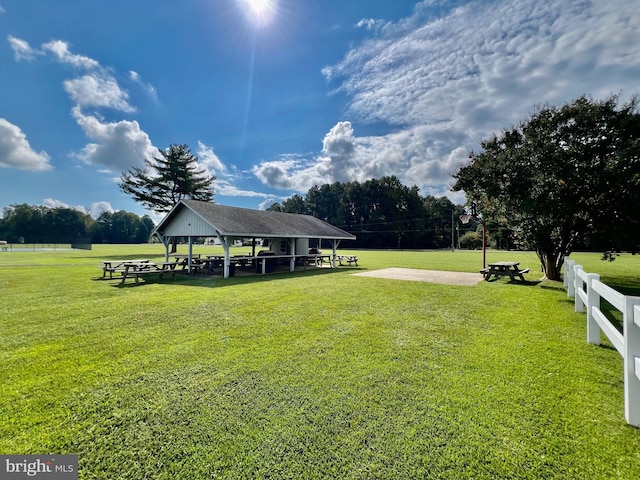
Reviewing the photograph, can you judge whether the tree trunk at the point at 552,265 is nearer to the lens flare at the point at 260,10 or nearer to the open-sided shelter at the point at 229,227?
the open-sided shelter at the point at 229,227

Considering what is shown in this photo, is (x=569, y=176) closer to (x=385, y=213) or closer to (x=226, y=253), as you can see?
(x=226, y=253)

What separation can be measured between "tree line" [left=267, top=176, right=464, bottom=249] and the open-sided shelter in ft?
143

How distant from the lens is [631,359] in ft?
8.68

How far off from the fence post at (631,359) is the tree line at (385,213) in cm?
5827

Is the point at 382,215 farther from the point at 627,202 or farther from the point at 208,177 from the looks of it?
the point at 627,202

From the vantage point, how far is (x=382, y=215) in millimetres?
63406

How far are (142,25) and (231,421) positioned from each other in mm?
16439

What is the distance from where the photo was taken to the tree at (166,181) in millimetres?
32312

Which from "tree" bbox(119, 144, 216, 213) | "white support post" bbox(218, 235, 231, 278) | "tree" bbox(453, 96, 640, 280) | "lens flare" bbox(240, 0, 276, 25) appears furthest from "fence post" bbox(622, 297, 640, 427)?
"tree" bbox(119, 144, 216, 213)

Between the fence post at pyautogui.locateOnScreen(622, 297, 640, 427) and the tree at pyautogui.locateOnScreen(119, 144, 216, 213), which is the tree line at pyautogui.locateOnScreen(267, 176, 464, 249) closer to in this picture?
the tree at pyautogui.locateOnScreen(119, 144, 216, 213)

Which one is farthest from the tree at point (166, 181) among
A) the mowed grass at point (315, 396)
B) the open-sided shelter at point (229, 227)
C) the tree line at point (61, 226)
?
the tree line at point (61, 226)

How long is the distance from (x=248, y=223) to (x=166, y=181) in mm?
24058

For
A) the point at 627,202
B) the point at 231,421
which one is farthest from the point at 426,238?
the point at 231,421

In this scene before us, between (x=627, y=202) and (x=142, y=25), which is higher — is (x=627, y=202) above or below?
below
